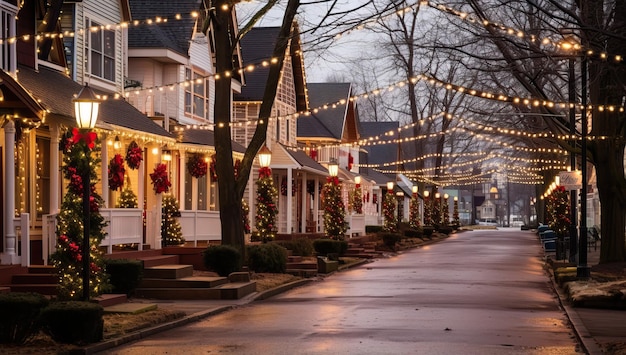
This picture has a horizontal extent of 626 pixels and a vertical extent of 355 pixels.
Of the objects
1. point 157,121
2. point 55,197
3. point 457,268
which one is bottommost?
point 457,268

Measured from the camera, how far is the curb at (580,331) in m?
15.5

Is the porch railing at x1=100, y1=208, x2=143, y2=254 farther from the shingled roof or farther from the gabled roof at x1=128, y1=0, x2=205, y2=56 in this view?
the shingled roof

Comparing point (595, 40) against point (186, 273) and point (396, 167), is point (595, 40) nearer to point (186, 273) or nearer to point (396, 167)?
point (186, 273)

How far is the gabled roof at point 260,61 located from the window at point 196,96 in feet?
32.8

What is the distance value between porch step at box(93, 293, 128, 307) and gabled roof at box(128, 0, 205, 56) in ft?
55.1

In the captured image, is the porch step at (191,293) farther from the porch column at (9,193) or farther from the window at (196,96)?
the window at (196,96)

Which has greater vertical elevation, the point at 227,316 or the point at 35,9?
the point at 35,9

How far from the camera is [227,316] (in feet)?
68.7

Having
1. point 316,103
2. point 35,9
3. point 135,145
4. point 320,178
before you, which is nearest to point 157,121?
point 135,145

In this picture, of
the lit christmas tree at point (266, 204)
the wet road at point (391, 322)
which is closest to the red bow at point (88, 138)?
the wet road at point (391, 322)

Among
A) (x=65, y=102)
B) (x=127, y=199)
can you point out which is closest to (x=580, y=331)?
(x=65, y=102)

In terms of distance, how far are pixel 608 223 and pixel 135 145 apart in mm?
15898

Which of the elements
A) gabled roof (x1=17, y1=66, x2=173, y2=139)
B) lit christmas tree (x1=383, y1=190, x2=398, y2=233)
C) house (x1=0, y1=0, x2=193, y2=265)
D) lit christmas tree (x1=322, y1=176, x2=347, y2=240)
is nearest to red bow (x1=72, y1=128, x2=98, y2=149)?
house (x1=0, y1=0, x2=193, y2=265)

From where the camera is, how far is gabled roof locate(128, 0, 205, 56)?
123ft
